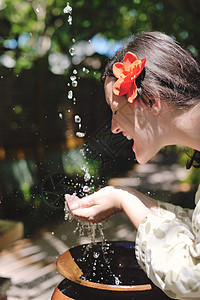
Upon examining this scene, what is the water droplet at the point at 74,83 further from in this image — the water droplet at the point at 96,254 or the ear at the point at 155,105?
the ear at the point at 155,105

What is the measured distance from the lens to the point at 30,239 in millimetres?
→ 3123

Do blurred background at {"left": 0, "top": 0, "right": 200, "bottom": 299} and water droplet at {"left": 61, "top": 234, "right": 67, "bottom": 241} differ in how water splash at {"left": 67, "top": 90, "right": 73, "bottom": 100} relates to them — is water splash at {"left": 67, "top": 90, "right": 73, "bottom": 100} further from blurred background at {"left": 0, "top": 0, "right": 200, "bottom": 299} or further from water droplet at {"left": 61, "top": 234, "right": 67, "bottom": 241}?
water droplet at {"left": 61, "top": 234, "right": 67, "bottom": 241}

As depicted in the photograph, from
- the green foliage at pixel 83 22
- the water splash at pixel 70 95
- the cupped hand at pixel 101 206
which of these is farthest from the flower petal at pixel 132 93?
the water splash at pixel 70 95

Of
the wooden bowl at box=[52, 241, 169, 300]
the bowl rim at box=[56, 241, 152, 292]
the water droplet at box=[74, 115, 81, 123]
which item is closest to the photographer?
the bowl rim at box=[56, 241, 152, 292]

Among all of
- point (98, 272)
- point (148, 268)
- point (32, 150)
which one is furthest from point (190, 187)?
point (148, 268)

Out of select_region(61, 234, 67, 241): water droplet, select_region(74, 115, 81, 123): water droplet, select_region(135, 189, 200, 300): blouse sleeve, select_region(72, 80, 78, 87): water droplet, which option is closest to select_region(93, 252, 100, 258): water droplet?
select_region(135, 189, 200, 300): blouse sleeve

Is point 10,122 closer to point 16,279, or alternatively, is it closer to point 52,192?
point 52,192

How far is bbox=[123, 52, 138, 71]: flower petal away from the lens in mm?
1056

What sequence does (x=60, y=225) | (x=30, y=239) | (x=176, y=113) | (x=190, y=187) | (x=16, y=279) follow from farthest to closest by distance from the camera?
(x=190, y=187), (x=60, y=225), (x=30, y=239), (x=16, y=279), (x=176, y=113)

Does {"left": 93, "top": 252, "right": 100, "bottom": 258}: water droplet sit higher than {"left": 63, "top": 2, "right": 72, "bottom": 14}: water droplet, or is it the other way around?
{"left": 63, "top": 2, "right": 72, "bottom": 14}: water droplet

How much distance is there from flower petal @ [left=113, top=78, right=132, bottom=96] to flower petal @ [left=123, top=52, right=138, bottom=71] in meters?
0.04

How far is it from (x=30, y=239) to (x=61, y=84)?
172 cm

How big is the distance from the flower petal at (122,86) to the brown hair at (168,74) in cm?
3

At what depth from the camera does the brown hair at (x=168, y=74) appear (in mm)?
1036
